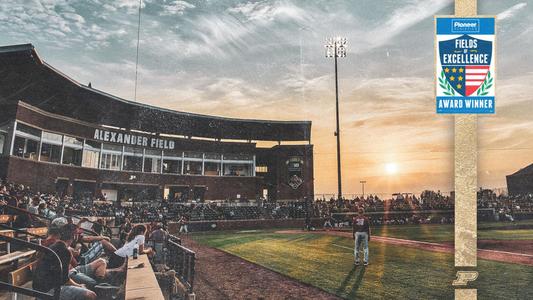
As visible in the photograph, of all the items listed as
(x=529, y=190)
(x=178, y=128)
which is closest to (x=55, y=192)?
(x=178, y=128)

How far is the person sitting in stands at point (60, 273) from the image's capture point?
3.31m

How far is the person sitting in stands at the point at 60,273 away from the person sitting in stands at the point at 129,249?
7.07 ft

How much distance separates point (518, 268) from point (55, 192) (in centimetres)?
2520

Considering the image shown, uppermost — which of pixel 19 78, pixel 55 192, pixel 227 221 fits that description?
pixel 19 78

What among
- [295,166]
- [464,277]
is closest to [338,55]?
[295,166]

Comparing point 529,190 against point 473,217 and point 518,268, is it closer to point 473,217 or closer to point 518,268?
point 518,268

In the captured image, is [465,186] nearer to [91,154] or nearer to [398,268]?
[398,268]

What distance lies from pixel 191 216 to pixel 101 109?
497 inches

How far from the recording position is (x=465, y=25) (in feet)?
14.7

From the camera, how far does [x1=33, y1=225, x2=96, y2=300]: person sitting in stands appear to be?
130 inches

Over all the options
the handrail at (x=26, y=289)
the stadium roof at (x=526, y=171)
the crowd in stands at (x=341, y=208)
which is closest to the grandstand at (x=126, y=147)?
the crowd in stands at (x=341, y=208)

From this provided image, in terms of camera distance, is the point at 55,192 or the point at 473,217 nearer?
the point at 473,217

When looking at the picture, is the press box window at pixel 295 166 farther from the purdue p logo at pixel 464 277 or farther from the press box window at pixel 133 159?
the purdue p logo at pixel 464 277

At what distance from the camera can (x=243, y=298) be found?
676 cm
